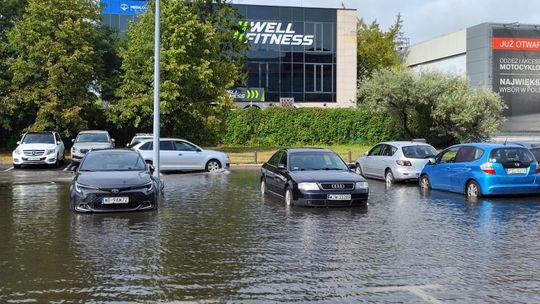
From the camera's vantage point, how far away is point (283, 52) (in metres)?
57.5

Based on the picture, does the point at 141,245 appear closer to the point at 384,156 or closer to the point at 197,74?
the point at 384,156

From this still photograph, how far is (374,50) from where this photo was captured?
67.9m

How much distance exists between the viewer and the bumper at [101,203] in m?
12.1

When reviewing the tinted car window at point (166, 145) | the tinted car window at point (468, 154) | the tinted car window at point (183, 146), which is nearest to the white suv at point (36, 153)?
the tinted car window at point (166, 145)

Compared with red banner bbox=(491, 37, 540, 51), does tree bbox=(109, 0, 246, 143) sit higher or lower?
lower

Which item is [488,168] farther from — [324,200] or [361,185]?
[324,200]

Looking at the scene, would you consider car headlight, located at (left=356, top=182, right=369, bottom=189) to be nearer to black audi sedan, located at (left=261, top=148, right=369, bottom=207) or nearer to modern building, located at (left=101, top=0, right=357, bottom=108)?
black audi sedan, located at (left=261, top=148, right=369, bottom=207)

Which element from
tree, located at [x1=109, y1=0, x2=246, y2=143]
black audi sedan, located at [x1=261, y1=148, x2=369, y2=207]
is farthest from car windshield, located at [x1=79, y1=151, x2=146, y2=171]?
tree, located at [x1=109, y1=0, x2=246, y2=143]

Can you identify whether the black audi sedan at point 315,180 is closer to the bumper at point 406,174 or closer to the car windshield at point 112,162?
the car windshield at point 112,162

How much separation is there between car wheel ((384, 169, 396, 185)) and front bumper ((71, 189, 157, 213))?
400 inches

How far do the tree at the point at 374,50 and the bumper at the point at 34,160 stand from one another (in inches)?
1761

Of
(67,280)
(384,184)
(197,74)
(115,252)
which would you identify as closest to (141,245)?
(115,252)

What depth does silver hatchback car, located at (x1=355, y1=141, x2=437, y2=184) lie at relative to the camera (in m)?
19.7

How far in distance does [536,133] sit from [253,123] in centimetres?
2738
